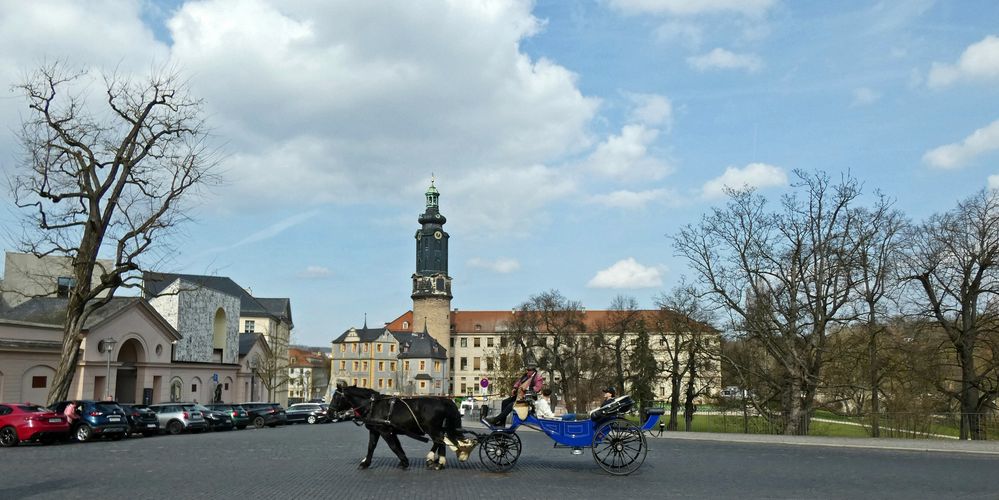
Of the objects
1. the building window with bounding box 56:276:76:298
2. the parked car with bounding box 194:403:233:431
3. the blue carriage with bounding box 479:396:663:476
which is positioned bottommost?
the parked car with bounding box 194:403:233:431

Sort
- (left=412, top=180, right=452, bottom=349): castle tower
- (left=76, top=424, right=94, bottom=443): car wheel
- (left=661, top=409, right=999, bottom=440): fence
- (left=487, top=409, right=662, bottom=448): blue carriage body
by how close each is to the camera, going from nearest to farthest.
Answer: (left=487, top=409, right=662, bottom=448): blue carriage body, (left=76, top=424, right=94, bottom=443): car wheel, (left=661, top=409, right=999, bottom=440): fence, (left=412, top=180, right=452, bottom=349): castle tower

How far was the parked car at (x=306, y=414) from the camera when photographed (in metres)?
49.7

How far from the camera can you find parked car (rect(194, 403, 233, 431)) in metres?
37.2

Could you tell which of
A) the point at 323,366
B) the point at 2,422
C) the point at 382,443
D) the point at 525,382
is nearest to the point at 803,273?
the point at 382,443

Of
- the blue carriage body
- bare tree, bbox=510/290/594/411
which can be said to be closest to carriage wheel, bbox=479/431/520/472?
the blue carriage body

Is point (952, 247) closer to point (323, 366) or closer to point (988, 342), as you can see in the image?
point (988, 342)

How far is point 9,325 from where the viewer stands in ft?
113

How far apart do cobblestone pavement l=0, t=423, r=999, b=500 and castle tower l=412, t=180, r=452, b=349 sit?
108 meters

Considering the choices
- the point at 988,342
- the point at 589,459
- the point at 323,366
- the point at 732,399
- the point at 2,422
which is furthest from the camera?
the point at 323,366

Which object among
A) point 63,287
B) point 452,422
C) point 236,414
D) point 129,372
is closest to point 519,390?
point 452,422

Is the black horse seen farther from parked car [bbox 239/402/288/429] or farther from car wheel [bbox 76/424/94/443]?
parked car [bbox 239/402/288/429]

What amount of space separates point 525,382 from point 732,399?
31.0m

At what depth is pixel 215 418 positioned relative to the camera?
3806 cm

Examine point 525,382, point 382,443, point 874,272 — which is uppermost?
Answer: point 874,272
